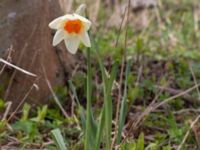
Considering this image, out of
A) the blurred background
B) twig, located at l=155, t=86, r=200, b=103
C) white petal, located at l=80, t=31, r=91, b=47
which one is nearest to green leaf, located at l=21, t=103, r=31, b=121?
the blurred background

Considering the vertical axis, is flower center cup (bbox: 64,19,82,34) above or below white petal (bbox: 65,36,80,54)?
above

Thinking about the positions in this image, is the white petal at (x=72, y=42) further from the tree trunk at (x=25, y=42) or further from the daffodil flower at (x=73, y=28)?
the tree trunk at (x=25, y=42)

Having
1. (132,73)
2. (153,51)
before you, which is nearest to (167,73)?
(132,73)

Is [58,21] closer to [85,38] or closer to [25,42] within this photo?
[85,38]

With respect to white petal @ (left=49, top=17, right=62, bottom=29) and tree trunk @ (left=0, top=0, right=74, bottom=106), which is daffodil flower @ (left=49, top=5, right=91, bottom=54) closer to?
white petal @ (left=49, top=17, right=62, bottom=29)

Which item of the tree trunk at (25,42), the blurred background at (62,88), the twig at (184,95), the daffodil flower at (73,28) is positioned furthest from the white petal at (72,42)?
the twig at (184,95)

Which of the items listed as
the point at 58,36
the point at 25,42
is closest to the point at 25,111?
the point at 25,42

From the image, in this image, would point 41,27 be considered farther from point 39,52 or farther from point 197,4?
point 197,4

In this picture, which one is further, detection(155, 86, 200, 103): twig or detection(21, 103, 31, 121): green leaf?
detection(155, 86, 200, 103): twig
